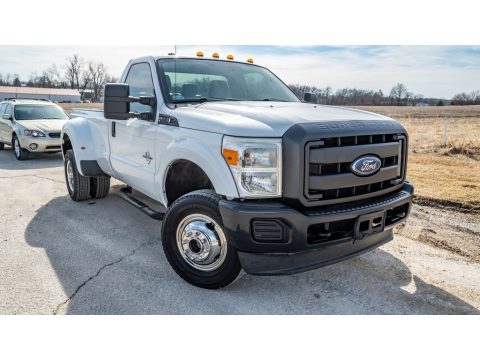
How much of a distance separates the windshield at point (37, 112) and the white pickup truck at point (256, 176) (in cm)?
871

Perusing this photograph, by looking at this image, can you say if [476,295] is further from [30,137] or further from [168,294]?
[30,137]

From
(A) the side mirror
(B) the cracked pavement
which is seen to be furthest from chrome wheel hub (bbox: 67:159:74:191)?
(A) the side mirror

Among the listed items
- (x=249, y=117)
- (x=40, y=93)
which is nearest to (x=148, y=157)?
(x=249, y=117)

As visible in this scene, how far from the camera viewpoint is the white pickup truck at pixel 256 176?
2.94 meters

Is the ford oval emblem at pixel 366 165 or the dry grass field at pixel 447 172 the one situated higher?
the ford oval emblem at pixel 366 165

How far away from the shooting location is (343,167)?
10.2ft

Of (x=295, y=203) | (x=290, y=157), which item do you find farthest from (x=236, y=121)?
(x=295, y=203)

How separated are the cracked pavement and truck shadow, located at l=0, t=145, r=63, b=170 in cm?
499

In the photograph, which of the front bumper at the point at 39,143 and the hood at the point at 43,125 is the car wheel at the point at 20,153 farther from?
the hood at the point at 43,125

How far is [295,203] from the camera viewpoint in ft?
9.74

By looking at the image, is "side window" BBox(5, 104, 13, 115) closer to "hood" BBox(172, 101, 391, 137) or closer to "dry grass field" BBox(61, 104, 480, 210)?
"hood" BBox(172, 101, 391, 137)

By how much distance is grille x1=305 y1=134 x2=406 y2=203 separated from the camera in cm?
295

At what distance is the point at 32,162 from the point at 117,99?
25.2 ft

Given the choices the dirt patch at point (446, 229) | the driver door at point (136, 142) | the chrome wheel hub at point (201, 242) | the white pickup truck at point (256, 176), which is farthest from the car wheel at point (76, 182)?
the dirt patch at point (446, 229)
